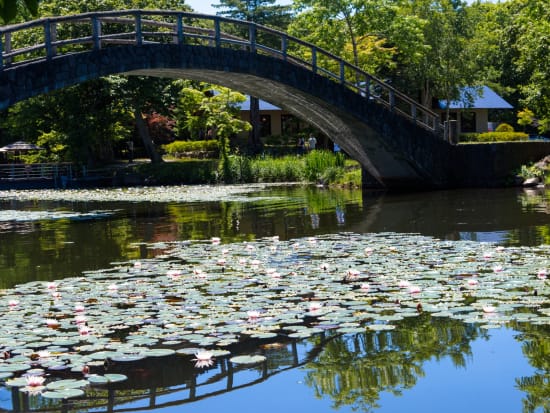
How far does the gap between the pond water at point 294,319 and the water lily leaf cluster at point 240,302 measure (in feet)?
0.07

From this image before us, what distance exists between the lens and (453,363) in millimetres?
6238

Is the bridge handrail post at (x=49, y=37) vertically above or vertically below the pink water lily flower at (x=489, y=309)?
above

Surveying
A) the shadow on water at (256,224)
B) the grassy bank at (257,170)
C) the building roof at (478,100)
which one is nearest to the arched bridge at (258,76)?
the shadow on water at (256,224)

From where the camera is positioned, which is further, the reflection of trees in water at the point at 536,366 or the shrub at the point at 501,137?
the shrub at the point at 501,137

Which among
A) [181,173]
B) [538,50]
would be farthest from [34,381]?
[181,173]

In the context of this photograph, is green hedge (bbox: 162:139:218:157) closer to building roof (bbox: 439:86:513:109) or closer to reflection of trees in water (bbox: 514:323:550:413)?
building roof (bbox: 439:86:513:109)

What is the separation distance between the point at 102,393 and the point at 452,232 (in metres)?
9.43

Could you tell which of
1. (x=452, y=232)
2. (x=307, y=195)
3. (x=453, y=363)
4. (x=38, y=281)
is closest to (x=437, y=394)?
(x=453, y=363)

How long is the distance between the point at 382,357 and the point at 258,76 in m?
16.2

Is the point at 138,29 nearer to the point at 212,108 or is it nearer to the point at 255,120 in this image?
the point at 212,108

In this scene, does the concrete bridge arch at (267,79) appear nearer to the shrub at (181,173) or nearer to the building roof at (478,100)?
the shrub at (181,173)

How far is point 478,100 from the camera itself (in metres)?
53.2

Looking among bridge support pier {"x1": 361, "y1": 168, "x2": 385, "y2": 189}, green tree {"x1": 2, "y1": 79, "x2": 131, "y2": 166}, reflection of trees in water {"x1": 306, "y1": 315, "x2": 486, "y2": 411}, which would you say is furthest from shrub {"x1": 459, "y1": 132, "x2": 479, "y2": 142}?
reflection of trees in water {"x1": 306, "y1": 315, "x2": 486, "y2": 411}

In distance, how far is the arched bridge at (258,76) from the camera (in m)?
17.0
